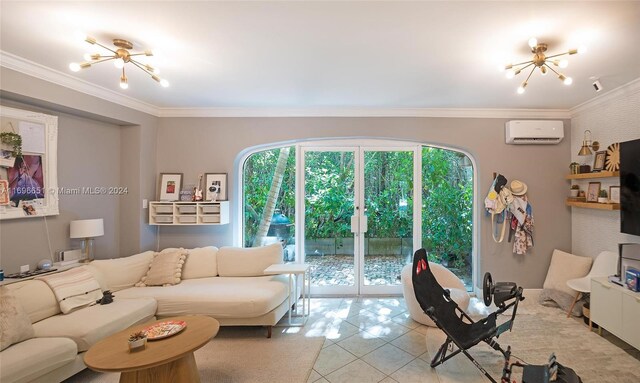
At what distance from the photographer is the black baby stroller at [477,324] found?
200 centimetres

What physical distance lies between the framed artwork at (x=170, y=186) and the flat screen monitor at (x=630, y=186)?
5.23 meters

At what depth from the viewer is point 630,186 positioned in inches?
115

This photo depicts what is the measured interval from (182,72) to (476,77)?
2.89 m

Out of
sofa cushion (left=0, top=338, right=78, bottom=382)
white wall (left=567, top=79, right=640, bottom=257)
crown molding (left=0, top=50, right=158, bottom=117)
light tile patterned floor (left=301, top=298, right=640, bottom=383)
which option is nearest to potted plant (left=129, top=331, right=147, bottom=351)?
sofa cushion (left=0, top=338, right=78, bottom=382)

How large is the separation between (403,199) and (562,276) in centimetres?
222

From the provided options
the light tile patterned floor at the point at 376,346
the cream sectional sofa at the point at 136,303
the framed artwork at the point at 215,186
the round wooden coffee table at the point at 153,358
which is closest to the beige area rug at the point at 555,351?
the light tile patterned floor at the point at 376,346

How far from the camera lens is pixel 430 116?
412 centimetres

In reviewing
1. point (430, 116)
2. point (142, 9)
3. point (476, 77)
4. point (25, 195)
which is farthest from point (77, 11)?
point (430, 116)

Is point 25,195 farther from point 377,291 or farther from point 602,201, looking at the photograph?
point 602,201

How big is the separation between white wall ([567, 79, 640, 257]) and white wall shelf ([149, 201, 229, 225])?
4.82 m

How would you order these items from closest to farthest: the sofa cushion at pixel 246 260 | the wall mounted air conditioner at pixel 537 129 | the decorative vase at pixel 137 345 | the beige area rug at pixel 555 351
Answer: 1. the decorative vase at pixel 137 345
2. the beige area rug at pixel 555 351
3. the sofa cushion at pixel 246 260
4. the wall mounted air conditioner at pixel 537 129

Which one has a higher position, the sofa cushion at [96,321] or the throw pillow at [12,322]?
the throw pillow at [12,322]

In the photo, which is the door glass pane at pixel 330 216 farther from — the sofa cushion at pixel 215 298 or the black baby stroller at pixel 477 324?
the black baby stroller at pixel 477 324

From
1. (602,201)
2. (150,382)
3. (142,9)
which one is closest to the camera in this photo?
(142,9)
